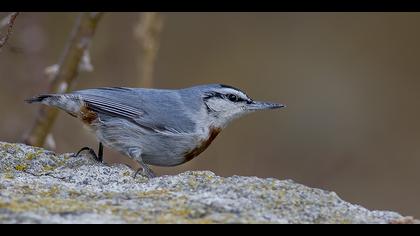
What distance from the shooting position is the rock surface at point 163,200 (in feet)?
9.98

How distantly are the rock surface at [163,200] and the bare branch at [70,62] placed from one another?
1.43 m

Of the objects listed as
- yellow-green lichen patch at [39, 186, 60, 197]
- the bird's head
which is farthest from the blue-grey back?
yellow-green lichen patch at [39, 186, 60, 197]

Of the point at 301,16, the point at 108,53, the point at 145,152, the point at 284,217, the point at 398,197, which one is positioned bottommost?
the point at 284,217

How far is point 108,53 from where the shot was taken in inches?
322

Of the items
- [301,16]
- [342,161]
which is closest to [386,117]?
[342,161]

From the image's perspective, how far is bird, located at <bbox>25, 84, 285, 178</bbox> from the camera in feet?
17.5

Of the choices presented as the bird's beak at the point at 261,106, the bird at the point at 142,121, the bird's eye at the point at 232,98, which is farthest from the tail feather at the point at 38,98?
the bird's beak at the point at 261,106

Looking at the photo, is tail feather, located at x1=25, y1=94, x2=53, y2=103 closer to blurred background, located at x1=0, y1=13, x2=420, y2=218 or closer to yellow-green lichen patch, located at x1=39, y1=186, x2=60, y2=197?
yellow-green lichen patch, located at x1=39, y1=186, x2=60, y2=197

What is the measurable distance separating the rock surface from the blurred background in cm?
356

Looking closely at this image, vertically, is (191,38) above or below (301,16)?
below

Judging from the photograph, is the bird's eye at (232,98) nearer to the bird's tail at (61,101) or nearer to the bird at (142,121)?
the bird at (142,121)

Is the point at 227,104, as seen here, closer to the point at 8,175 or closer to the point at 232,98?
the point at 232,98
